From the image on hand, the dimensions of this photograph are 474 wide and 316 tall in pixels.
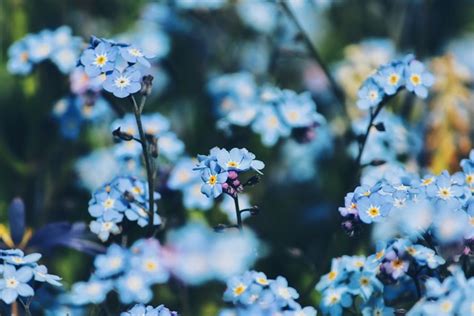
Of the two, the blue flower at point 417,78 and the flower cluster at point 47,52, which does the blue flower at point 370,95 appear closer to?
the blue flower at point 417,78

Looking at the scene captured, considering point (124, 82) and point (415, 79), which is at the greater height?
point (415, 79)

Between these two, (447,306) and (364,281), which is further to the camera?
(364,281)

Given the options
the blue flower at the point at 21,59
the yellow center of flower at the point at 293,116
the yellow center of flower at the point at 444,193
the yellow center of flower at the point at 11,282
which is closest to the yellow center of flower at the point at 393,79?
the yellow center of flower at the point at 444,193

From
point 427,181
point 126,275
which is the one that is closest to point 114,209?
point 126,275

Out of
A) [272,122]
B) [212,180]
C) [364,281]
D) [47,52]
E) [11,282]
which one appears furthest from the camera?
[47,52]

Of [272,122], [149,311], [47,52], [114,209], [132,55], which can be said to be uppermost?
[47,52]

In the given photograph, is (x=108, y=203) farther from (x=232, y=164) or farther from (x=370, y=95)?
(x=370, y=95)

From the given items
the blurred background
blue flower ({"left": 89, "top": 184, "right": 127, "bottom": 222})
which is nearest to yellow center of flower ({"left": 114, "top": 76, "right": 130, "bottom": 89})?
blue flower ({"left": 89, "top": 184, "right": 127, "bottom": 222})
